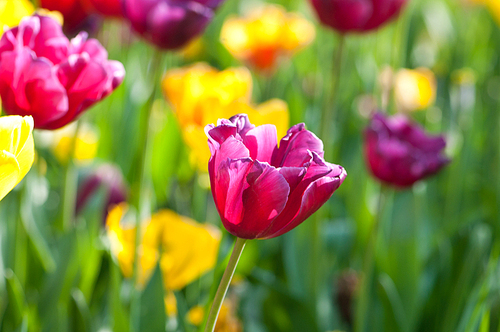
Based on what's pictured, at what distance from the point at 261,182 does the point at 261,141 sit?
39mm

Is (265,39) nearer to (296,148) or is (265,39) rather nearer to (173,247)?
(173,247)

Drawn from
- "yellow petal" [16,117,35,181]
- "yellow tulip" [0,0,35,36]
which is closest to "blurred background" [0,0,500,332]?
"yellow tulip" [0,0,35,36]

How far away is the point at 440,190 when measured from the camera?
1.25 metres

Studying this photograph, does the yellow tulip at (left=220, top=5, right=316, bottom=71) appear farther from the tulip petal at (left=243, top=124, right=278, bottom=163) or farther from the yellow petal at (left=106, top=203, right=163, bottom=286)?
the tulip petal at (left=243, top=124, right=278, bottom=163)

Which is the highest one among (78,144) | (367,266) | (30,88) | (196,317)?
(30,88)

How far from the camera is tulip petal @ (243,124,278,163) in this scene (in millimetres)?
329

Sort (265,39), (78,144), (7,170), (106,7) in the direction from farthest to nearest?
1. (265,39)
2. (78,144)
3. (106,7)
4. (7,170)

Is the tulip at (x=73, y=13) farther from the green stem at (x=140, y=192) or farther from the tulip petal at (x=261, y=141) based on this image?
the tulip petal at (x=261, y=141)

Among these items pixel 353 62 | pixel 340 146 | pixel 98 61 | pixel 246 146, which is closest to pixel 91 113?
pixel 340 146

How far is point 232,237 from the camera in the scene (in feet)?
2.97

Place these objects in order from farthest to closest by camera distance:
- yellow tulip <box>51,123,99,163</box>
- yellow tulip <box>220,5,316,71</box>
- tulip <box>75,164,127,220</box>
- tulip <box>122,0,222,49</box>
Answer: yellow tulip <box>220,5,316,71</box> < yellow tulip <box>51,123,99,163</box> < tulip <box>75,164,127,220</box> < tulip <box>122,0,222,49</box>

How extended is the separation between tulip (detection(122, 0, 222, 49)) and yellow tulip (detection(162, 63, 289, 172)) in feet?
0.30

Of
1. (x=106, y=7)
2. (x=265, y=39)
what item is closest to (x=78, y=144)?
(x=106, y=7)

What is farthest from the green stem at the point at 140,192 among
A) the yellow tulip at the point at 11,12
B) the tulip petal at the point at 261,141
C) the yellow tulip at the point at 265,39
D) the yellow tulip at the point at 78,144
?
the yellow tulip at the point at 265,39
